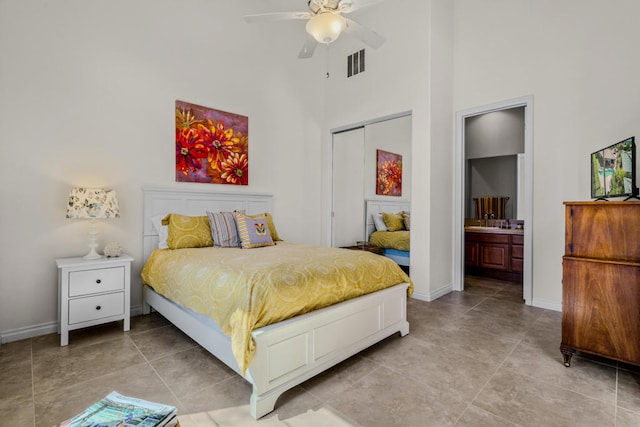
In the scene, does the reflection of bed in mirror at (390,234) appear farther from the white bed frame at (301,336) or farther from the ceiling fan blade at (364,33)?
the ceiling fan blade at (364,33)

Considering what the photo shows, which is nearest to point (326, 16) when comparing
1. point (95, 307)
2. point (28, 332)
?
point (95, 307)

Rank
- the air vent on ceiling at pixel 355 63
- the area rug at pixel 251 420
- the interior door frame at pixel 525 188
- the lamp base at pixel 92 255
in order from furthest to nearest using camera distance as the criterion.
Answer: the air vent on ceiling at pixel 355 63 → the interior door frame at pixel 525 188 → the lamp base at pixel 92 255 → the area rug at pixel 251 420

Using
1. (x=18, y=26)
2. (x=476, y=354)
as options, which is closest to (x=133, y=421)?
(x=476, y=354)

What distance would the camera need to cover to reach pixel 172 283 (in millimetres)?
2496

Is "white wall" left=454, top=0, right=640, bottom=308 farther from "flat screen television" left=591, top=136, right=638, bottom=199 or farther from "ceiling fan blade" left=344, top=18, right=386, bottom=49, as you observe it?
"ceiling fan blade" left=344, top=18, right=386, bottom=49

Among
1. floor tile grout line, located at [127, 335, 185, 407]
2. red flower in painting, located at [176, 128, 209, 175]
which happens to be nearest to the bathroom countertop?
red flower in painting, located at [176, 128, 209, 175]

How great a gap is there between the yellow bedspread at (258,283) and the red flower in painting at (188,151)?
1139 mm

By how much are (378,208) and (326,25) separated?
2528 mm

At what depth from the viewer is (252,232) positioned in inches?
125

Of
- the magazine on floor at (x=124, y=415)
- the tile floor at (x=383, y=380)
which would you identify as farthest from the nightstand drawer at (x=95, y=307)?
the magazine on floor at (x=124, y=415)

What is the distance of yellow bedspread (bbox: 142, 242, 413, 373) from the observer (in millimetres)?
1727

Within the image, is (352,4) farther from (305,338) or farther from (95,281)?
(95,281)

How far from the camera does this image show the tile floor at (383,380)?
168 cm

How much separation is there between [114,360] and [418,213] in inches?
129
